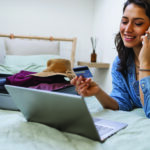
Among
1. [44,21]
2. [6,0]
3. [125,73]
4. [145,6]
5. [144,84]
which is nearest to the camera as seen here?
[144,84]

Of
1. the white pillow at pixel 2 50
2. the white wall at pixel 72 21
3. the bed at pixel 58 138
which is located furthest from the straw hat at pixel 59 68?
the white pillow at pixel 2 50

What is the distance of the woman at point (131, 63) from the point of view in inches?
39.4

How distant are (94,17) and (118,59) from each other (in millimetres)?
1856

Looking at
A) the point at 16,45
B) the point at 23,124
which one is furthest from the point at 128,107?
the point at 16,45

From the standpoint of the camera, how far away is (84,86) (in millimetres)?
930

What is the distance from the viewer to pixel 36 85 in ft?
3.96

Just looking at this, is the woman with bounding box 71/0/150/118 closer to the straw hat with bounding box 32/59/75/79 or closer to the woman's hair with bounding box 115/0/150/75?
the woman's hair with bounding box 115/0/150/75

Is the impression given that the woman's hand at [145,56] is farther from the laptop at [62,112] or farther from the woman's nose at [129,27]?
the laptop at [62,112]

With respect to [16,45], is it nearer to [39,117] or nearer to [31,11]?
[31,11]

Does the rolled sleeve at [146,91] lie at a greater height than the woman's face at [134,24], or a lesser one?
lesser

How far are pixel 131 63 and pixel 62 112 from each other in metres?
0.76

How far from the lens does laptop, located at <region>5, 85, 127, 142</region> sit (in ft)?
1.78

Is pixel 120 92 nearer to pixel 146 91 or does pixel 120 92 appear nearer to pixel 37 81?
pixel 146 91

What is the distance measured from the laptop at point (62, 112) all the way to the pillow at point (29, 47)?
202cm
